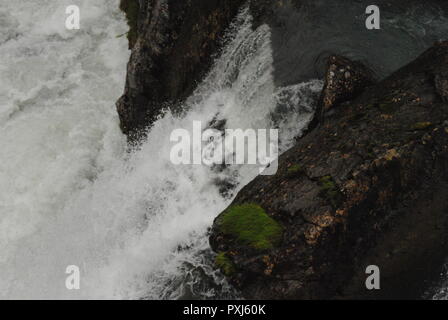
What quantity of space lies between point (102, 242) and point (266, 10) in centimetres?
703

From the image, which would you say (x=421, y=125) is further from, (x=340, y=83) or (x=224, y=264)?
(x=224, y=264)

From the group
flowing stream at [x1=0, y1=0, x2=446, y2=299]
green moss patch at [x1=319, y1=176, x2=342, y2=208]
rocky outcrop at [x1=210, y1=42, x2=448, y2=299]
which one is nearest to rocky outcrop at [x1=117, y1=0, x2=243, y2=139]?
flowing stream at [x1=0, y1=0, x2=446, y2=299]

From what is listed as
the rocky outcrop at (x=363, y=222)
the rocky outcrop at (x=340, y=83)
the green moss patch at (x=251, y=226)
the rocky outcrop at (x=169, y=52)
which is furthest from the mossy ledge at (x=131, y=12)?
the rocky outcrop at (x=363, y=222)

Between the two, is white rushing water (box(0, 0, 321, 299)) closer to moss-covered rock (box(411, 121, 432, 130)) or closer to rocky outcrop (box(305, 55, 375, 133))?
rocky outcrop (box(305, 55, 375, 133))

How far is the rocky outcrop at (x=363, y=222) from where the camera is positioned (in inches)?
292

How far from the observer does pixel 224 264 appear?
802cm

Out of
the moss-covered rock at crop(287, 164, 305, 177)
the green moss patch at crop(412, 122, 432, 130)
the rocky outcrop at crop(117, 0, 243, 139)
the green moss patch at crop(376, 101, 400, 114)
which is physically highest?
the rocky outcrop at crop(117, 0, 243, 139)

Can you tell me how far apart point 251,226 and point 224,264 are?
2.82ft

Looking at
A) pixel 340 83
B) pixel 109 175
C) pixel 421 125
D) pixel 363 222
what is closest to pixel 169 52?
pixel 109 175

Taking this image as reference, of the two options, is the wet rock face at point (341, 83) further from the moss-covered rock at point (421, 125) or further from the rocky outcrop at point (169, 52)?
the rocky outcrop at point (169, 52)

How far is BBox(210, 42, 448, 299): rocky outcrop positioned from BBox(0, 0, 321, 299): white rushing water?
1.14 meters

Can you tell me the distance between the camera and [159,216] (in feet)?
33.1

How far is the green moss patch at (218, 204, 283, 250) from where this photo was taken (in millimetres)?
7715
